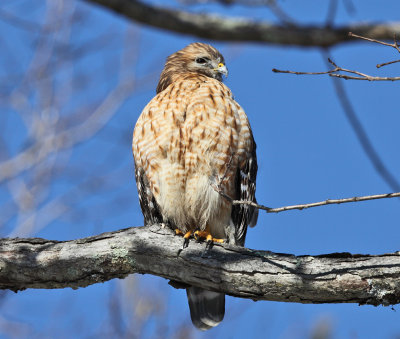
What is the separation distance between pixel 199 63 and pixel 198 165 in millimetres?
1276

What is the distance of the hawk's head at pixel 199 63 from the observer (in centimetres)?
518

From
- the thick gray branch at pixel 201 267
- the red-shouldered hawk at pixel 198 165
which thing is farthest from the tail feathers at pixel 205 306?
the thick gray branch at pixel 201 267

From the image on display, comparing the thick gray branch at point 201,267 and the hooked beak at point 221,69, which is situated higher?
the hooked beak at point 221,69

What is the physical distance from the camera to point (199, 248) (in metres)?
3.68

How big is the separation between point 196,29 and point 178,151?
1223 mm

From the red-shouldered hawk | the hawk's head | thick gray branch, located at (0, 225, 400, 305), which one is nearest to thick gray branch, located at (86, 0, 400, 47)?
the hawk's head

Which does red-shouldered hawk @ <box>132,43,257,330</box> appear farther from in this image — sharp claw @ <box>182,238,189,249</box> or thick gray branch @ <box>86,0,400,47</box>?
thick gray branch @ <box>86,0,400,47</box>

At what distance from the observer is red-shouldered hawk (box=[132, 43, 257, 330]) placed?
429 centimetres

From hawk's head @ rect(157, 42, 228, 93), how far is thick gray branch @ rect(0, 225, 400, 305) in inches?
71.4

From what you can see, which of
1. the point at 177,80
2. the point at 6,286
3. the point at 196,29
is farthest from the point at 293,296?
the point at 196,29

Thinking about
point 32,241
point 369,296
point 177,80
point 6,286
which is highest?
point 177,80

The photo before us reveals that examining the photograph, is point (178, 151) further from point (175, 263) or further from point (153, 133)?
point (175, 263)

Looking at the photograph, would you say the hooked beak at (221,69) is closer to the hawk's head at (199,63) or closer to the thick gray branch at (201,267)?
the hawk's head at (199,63)

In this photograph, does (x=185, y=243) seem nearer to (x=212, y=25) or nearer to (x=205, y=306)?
(x=205, y=306)
